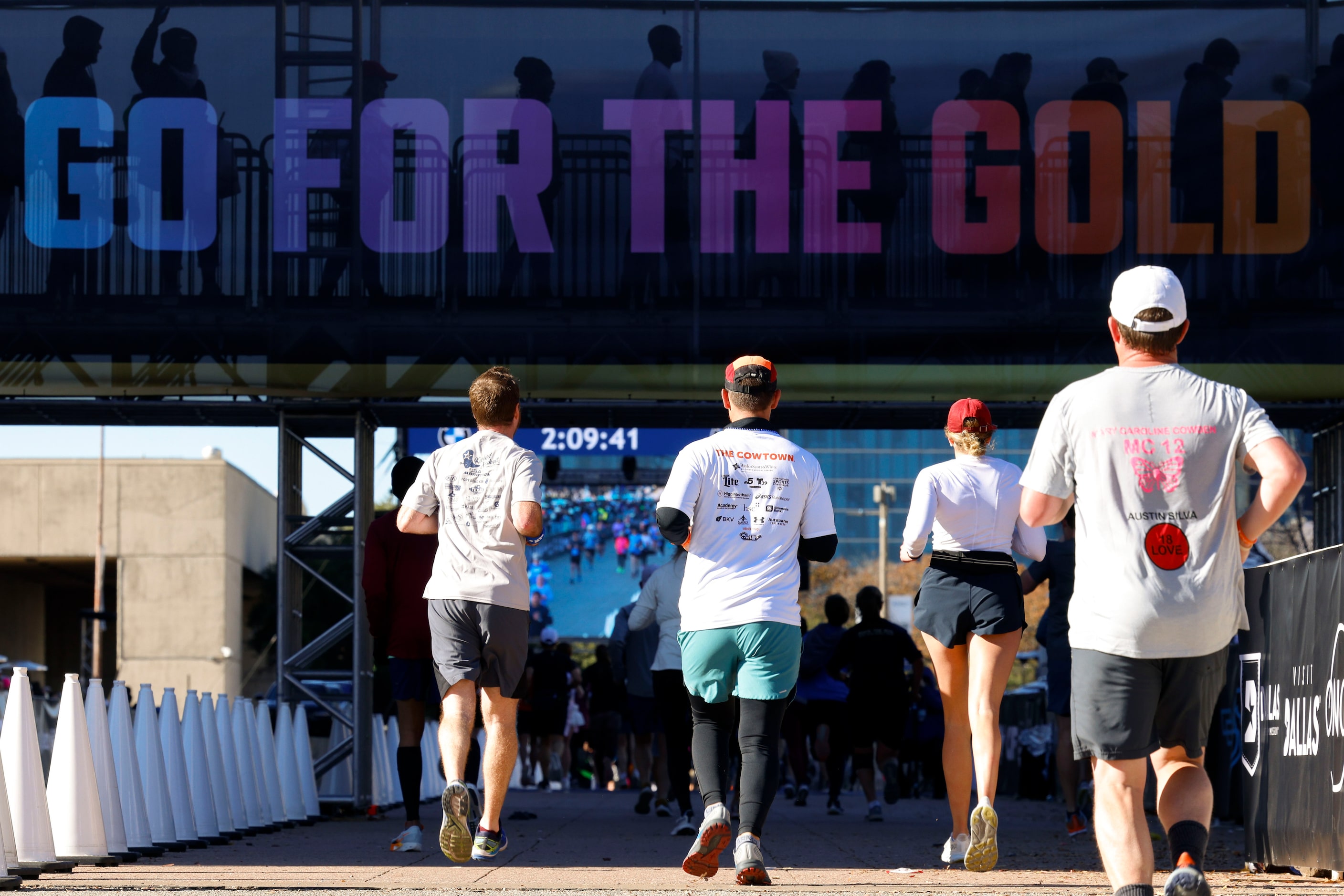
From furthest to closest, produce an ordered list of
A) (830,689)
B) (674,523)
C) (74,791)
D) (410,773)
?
(830,689), (410,773), (74,791), (674,523)

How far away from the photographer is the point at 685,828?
1079 cm

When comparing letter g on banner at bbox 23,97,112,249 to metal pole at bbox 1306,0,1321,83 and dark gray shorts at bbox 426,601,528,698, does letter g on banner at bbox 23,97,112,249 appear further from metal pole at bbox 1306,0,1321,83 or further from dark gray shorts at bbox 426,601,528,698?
metal pole at bbox 1306,0,1321,83

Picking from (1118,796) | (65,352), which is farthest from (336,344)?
(1118,796)

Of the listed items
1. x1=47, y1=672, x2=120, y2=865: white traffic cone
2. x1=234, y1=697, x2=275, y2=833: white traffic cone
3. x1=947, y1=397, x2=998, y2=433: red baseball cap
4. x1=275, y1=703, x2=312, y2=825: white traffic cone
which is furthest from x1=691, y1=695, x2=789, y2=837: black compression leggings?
x1=275, y1=703, x2=312, y2=825: white traffic cone

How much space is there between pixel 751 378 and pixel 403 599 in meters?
3.47

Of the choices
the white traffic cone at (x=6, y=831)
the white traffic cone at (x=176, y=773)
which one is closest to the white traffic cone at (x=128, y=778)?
the white traffic cone at (x=176, y=773)

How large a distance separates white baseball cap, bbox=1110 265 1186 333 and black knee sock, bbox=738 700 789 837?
2.33 m

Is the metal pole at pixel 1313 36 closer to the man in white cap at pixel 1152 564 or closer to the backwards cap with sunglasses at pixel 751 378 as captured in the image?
the backwards cap with sunglasses at pixel 751 378

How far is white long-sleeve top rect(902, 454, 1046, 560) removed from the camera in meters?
8.00

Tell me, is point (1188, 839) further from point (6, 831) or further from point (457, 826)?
point (6, 831)

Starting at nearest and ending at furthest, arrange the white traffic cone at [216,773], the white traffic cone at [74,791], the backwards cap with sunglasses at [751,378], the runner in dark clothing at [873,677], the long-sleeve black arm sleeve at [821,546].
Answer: the long-sleeve black arm sleeve at [821,546] < the backwards cap with sunglasses at [751,378] < the white traffic cone at [74,791] < the white traffic cone at [216,773] < the runner in dark clothing at [873,677]

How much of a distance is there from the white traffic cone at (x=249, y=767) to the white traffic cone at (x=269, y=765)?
5.0 inches

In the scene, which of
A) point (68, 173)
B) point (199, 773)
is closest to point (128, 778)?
point (199, 773)

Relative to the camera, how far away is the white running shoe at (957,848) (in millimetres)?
7961
